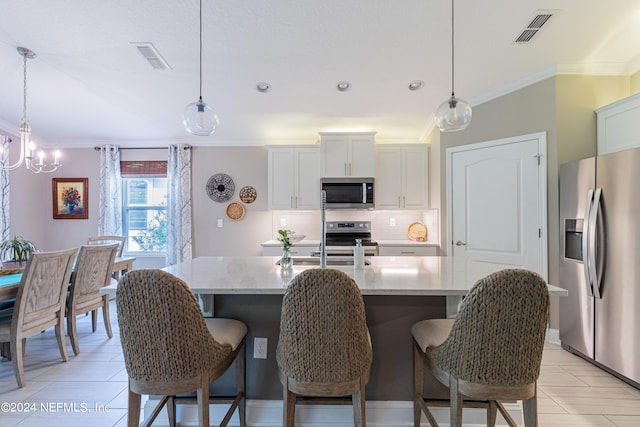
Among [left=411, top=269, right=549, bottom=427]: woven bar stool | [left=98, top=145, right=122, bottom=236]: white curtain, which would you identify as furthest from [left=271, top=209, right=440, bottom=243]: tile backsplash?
[left=411, top=269, right=549, bottom=427]: woven bar stool

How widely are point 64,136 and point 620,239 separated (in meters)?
6.83

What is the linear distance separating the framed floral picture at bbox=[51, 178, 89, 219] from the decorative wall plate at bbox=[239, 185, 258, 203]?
2.56m

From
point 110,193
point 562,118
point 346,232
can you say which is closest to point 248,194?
point 346,232

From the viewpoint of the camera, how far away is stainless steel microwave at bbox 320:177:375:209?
4.04 m

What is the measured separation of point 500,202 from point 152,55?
12.3 feet

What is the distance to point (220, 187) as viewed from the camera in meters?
4.55

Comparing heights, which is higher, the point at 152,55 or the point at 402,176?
the point at 152,55

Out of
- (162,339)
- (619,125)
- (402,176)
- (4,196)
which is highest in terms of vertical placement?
(619,125)

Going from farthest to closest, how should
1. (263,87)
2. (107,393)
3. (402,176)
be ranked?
(402,176) < (263,87) < (107,393)

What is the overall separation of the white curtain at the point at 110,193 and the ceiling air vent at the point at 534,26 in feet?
17.6

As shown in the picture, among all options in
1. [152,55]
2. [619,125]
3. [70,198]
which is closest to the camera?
[619,125]

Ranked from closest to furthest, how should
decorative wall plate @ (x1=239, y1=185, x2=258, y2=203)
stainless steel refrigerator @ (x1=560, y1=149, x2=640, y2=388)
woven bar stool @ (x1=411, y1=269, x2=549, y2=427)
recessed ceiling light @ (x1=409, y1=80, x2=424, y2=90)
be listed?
woven bar stool @ (x1=411, y1=269, x2=549, y2=427), stainless steel refrigerator @ (x1=560, y1=149, x2=640, y2=388), recessed ceiling light @ (x1=409, y1=80, x2=424, y2=90), decorative wall plate @ (x1=239, y1=185, x2=258, y2=203)

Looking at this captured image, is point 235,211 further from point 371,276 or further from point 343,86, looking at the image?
point 371,276

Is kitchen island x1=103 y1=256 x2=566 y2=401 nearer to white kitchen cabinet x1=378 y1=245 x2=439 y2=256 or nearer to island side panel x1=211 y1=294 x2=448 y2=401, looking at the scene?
island side panel x1=211 y1=294 x2=448 y2=401
